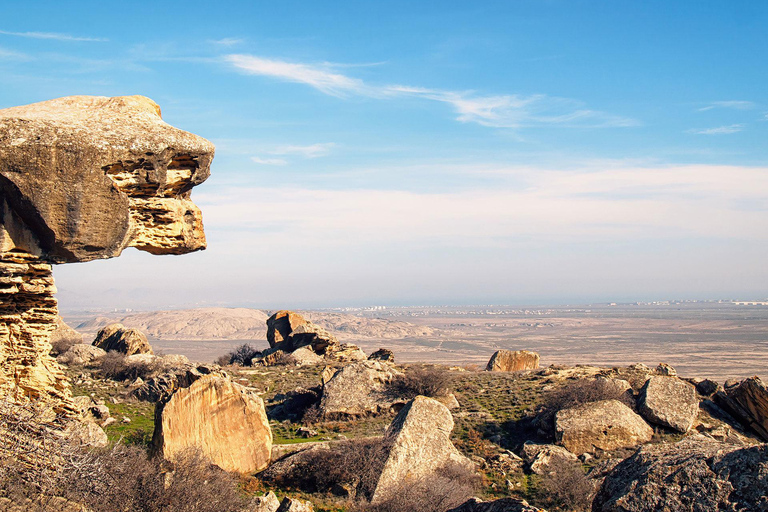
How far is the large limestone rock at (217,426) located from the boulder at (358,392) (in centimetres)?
545

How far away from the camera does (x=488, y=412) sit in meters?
19.1

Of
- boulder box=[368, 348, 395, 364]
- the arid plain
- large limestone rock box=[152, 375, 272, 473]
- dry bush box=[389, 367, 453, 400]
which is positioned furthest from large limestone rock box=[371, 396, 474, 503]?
the arid plain

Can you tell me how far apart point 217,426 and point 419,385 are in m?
8.73

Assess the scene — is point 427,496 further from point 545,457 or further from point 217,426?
point 545,457

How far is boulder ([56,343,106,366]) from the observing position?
24188 millimetres

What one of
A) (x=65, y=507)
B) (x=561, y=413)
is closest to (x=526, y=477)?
(x=561, y=413)

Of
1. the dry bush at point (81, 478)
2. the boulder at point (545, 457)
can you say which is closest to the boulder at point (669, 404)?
the boulder at point (545, 457)

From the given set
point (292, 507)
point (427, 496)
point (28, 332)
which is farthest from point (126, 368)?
point (427, 496)

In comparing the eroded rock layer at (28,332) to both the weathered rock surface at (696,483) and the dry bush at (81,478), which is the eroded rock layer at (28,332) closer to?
the dry bush at (81,478)

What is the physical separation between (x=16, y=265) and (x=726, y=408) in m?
19.4

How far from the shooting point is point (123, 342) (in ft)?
91.1

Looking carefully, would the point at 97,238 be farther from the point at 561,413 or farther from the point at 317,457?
the point at 561,413

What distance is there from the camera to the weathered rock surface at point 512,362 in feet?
88.8

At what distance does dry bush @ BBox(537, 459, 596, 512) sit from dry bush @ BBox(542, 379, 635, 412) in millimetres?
3779
